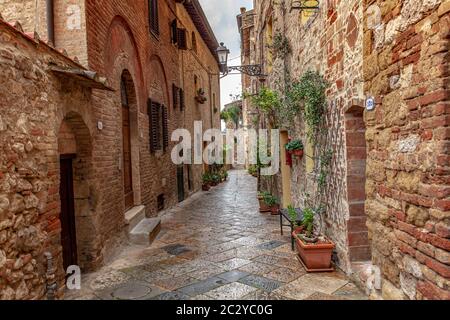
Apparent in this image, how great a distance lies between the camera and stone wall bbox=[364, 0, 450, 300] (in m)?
2.06

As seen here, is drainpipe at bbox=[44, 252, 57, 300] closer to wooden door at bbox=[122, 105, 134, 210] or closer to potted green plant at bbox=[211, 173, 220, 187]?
wooden door at bbox=[122, 105, 134, 210]

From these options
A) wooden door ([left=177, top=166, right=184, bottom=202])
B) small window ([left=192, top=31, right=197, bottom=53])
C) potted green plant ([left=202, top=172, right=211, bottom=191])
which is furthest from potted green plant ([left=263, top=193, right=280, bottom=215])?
small window ([left=192, top=31, right=197, bottom=53])

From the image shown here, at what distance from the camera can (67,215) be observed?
4.68 m

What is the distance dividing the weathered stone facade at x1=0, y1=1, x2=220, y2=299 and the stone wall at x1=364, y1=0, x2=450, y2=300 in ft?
10.0

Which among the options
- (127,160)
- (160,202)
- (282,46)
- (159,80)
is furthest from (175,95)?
(282,46)

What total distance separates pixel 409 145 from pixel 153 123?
22.3 feet

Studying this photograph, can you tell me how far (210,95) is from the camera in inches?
741

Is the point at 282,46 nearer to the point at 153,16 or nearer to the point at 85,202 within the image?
the point at 153,16

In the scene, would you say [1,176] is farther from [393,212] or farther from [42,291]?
[393,212]

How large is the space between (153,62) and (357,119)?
612 centimetres

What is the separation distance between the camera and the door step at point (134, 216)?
6262mm

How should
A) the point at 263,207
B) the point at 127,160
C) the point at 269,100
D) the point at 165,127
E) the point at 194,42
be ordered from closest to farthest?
the point at 127,160 < the point at 269,100 < the point at 263,207 < the point at 165,127 < the point at 194,42

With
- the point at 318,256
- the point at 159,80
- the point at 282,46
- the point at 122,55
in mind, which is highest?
the point at 282,46

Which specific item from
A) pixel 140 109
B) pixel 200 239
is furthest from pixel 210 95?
pixel 200 239
